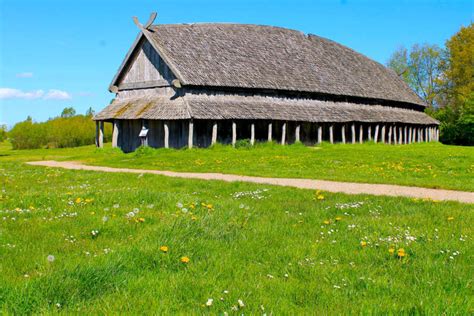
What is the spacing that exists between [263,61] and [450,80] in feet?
108

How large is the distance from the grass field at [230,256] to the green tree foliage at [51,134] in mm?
46658

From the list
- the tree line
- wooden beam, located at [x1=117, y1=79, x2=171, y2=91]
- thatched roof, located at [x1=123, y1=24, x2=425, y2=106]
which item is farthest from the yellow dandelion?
the tree line

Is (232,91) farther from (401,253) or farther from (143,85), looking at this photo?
(401,253)

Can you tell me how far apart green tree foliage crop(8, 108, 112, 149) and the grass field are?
4666cm

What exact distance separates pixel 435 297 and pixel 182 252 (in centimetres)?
267

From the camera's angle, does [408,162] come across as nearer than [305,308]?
No

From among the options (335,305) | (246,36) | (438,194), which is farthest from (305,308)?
(246,36)

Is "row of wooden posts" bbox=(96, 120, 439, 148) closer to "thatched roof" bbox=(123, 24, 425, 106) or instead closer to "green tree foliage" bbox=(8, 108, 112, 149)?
"thatched roof" bbox=(123, 24, 425, 106)

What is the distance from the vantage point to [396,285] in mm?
4547

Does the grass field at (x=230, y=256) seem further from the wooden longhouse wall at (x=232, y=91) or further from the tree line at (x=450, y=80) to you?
the tree line at (x=450, y=80)

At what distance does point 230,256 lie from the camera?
545cm

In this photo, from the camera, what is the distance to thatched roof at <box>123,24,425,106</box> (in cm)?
3615

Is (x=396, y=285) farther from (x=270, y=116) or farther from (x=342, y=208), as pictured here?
(x=270, y=116)

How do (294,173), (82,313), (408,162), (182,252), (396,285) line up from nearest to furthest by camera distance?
(82,313) → (396,285) → (182,252) → (294,173) → (408,162)
